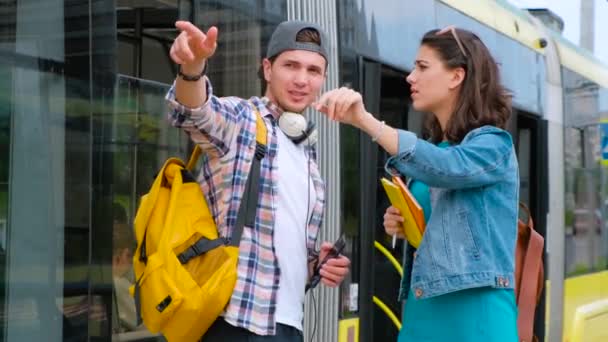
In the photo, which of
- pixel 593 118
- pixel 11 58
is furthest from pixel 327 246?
pixel 593 118

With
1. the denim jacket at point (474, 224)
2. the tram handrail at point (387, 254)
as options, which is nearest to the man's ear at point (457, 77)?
the denim jacket at point (474, 224)

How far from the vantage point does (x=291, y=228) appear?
2.69 meters

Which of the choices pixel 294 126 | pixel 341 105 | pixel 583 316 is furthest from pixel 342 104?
pixel 583 316

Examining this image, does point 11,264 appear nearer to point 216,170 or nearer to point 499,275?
point 216,170

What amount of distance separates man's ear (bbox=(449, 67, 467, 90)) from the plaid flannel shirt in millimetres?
509

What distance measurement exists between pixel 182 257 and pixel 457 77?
0.87 meters

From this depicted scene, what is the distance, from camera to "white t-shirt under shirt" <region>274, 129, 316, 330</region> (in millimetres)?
2670

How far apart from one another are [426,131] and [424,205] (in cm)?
26

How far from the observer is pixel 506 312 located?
2.68 m

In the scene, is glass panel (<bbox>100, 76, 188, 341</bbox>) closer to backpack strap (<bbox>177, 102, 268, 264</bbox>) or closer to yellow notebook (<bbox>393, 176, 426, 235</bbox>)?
backpack strap (<bbox>177, 102, 268, 264</bbox>)

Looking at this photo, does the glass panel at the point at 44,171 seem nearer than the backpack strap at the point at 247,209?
No

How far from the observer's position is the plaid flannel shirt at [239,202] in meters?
2.59

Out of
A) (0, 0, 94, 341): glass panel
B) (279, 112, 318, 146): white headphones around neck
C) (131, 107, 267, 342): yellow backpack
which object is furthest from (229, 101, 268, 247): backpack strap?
(0, 0, 94, 341): glass panel

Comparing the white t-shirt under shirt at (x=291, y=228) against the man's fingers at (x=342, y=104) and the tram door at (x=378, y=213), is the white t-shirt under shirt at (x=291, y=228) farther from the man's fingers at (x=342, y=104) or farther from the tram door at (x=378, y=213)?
the tram door at (x=378, y=213)
